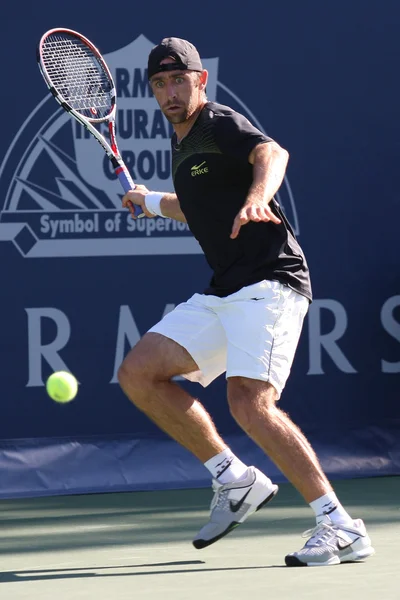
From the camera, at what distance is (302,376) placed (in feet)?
18.0

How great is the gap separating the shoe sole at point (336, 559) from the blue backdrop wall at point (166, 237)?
187 cm

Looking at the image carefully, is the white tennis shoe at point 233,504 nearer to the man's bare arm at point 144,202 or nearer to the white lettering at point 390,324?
the man's bare arm at point 144,202

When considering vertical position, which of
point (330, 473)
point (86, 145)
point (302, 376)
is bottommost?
point (330, 473)

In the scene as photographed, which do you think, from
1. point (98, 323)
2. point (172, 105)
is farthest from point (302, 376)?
point (172, 105)

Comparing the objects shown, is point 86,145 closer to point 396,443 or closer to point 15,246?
point 15,246

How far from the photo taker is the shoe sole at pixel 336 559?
11.4 ft

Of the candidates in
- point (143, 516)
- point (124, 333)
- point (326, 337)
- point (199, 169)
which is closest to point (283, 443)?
point (199, 169)

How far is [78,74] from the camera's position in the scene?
4484mm

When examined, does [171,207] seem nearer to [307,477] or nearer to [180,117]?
[180,117]

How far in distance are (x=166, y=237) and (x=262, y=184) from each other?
2006 millimetres

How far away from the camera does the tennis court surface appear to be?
317 cm

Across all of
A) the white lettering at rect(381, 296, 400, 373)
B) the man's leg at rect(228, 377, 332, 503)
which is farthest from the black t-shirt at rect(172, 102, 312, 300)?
the white lettering at rect(381, 296, 400, 373)

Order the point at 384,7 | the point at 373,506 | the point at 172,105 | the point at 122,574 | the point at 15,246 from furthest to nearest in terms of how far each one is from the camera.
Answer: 1. the point at 384,7
2. the point at 15,246
3. the point at 373,506
4. the point at 172,105
5. the point at 122,574

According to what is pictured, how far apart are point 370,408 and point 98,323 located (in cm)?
124
